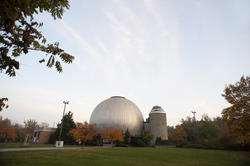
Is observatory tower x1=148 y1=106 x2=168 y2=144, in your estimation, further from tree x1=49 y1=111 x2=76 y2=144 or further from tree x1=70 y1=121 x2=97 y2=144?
tree x1=49 y1=111 x2=76 y2=144

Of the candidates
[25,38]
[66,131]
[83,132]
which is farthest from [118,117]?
[25,38]

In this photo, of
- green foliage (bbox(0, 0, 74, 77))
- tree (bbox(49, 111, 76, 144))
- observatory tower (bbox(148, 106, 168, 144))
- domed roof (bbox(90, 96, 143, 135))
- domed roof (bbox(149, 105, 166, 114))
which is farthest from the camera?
domed roof (bbox(149, 105, 166, 114))

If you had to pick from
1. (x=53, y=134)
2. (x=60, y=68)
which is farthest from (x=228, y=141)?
(x=53, y=134)

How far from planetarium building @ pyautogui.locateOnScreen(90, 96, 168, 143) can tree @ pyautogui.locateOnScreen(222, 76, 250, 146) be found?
40.0 metres

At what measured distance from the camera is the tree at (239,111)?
19500 millimetres

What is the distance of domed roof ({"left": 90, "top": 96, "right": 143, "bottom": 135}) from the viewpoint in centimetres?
5666

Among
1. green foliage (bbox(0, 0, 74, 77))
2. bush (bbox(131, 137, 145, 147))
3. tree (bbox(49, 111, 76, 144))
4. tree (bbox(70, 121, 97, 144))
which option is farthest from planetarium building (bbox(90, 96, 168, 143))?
green foliage (bbox(0, 0, 74, 77))

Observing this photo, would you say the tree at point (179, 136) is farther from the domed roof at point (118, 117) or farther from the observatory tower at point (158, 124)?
the domed roof at point (118, 117)

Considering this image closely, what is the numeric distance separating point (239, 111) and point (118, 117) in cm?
4257

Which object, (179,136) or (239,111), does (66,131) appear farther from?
(239,111)

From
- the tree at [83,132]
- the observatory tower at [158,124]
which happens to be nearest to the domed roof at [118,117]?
the observatory tower at [158,124]

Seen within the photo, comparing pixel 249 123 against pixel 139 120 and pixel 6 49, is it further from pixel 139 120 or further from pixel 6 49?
pixel 139 120

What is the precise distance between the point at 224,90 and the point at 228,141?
75.4 feet

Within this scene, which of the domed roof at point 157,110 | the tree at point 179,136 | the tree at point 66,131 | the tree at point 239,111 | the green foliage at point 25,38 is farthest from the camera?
the domed roof at point 157,110
